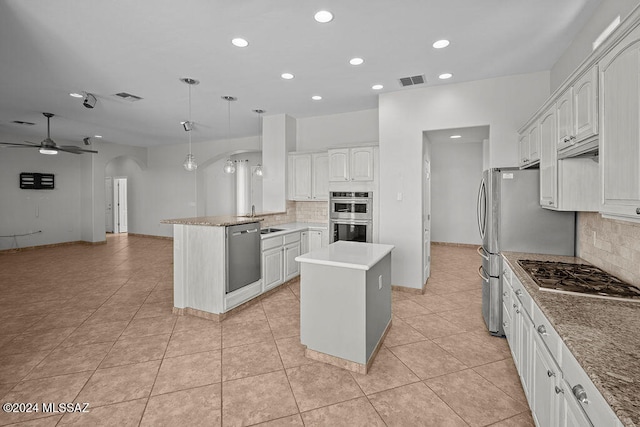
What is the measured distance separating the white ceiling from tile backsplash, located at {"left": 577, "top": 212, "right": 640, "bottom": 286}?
5.90 feet

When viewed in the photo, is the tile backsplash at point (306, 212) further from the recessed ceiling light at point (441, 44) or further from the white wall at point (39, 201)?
the white wall at point (39, 201)

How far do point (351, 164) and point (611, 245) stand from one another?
325cm

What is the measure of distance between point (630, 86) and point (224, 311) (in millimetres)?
3686

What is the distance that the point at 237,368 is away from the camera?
96.6 inches

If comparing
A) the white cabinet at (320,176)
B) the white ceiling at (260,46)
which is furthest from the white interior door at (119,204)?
Answer: the white cabinet at (320,176)

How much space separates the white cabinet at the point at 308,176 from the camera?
5332mm

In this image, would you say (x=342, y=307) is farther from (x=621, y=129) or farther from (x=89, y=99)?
(x=89, y=99)

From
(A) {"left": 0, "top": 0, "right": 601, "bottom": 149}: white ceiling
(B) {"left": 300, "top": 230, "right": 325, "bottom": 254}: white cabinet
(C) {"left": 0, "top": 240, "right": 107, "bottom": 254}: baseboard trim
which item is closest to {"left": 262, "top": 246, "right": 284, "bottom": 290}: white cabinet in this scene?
(B) {"left": 300, "top": 230, "right": 325, "bottom": 254}: white cabinet

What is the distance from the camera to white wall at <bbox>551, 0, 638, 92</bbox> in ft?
7.02

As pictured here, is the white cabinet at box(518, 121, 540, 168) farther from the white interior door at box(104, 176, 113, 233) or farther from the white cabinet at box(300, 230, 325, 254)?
the white interior door at box(104, 176, 113, 233)

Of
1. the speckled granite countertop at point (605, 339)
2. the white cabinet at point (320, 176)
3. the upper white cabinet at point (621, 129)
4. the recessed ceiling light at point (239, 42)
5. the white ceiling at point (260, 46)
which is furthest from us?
the white cabinet at point (320, 176)

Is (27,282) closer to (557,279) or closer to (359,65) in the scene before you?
(359,65)

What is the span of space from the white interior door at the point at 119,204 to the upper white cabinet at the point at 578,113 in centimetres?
1243

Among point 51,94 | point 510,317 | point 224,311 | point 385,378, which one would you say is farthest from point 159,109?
point 510,317
